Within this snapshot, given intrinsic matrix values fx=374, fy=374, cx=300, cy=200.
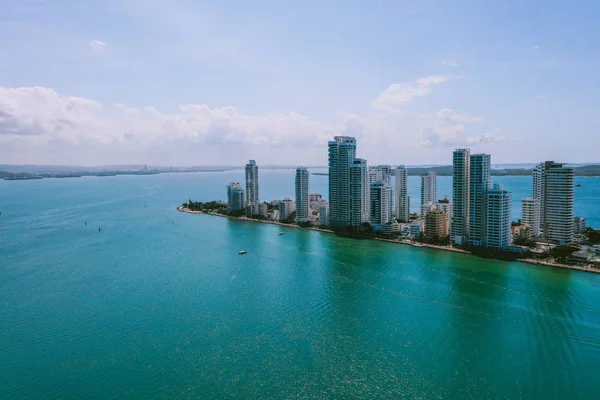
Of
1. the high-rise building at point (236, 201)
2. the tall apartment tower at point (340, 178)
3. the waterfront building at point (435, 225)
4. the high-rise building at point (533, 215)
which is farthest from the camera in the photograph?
the high-rise building at point (236, 201)

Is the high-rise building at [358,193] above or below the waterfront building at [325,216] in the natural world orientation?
above

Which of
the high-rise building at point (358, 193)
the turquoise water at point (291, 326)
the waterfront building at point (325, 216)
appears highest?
the high-rise building at point (358, 193)

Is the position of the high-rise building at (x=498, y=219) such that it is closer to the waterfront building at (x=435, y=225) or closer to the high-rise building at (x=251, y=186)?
the waterfront building at (x=435, y=225)

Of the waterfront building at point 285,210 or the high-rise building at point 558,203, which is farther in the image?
the waterfront building at point 285,210

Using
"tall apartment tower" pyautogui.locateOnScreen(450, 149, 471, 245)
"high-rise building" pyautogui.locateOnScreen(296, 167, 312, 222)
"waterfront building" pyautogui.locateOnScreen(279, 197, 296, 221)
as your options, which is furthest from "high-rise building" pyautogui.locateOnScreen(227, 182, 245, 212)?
"tall apartment tower" pyautogui.locateOnScreen(450, 149, 471, 245)

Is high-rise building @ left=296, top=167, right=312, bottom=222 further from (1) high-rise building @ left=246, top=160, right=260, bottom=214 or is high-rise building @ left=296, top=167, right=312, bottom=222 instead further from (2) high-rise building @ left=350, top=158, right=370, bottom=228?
(1) high-rise building @ left=246, top=160, right=260, bottom=214

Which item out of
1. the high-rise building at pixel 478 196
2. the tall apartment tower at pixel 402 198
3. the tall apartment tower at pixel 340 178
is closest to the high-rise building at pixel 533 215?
the high-rise building at pixel 478 196
